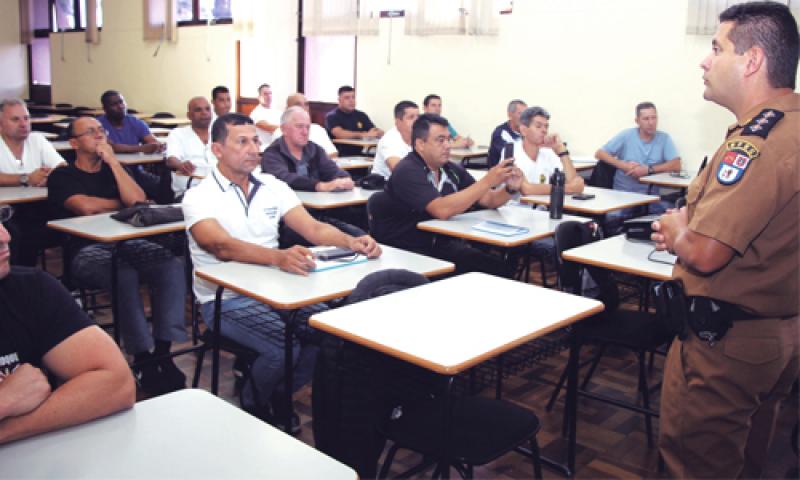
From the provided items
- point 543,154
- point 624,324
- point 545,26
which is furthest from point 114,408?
point 545,26

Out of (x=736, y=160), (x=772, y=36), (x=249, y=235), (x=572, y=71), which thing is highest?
(x=572, y=71)

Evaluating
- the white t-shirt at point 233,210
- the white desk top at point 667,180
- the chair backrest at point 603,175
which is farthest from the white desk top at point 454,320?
the chair backrest at point 603,175

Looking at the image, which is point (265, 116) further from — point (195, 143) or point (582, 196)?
point (582, 196)

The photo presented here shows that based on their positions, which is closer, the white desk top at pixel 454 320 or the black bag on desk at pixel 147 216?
the white desk top at pixel 454 320

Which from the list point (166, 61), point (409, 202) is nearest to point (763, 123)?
point (409, 202)

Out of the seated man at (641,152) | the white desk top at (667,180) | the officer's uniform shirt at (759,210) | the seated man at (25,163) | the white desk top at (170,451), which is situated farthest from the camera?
the seated man at (641,152)

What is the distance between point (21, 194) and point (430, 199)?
7.75 ft

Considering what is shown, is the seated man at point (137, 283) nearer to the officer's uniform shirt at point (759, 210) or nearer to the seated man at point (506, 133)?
the officer's uniform shirt at point (759, 210)

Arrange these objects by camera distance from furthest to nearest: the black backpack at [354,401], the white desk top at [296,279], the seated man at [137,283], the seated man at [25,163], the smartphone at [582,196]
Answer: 1. the smartphone at [582,196]
2. the seated man at [25,163]
3. the seated man at [137,283]
4. the white desk top at [296,279]
5. the black backpack at [354,401]

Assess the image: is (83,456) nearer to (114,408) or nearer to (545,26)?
(114,408)

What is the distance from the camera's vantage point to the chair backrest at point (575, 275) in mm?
3014

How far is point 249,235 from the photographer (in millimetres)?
3156

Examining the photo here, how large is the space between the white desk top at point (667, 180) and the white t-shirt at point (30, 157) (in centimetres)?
430

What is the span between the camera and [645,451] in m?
2.89
